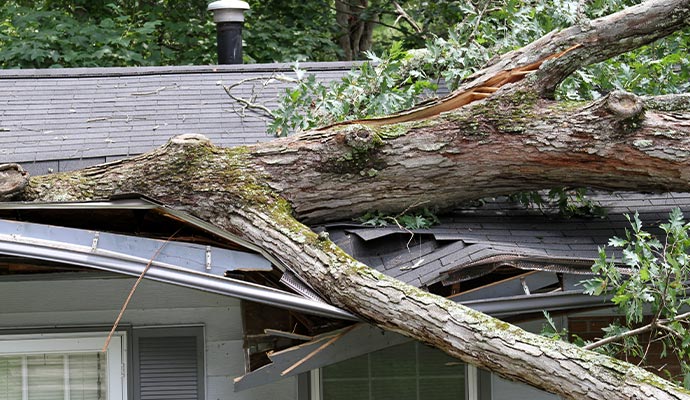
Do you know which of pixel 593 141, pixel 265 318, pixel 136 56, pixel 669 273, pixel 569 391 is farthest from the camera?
pixel 136 56

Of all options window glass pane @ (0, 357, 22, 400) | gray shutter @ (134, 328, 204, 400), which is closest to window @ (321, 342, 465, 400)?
gray shutter @ (134, 328, 204, 400)

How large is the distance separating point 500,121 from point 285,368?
1.75m

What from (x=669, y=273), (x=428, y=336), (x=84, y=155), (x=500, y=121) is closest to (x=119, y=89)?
(x=84, y=155)

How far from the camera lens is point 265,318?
5.87 m

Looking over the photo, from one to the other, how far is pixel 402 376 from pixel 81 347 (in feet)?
6.28

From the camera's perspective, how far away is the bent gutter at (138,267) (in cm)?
497

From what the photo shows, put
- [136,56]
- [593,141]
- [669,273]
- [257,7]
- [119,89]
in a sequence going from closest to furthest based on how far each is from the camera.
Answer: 1. [669,273]
2. [593,141]
3. [119,89]
4. [136,56]
5. [257,7]

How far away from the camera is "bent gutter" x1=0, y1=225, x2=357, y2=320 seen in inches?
196

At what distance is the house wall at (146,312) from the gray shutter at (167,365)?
0.06 m

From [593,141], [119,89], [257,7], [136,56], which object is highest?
[257,7]

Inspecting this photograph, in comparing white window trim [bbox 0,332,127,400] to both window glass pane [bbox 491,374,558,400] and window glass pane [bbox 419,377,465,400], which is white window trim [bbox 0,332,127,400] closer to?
window glass pane [bbox 419,377,465,400]

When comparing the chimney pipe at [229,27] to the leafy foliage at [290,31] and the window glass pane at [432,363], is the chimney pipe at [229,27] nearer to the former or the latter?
the leafy foliage at [290,31]

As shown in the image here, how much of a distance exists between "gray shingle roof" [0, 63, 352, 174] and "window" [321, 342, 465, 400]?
5.22 feet

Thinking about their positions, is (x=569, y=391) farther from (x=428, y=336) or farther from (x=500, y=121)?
(x=500, y=121)
